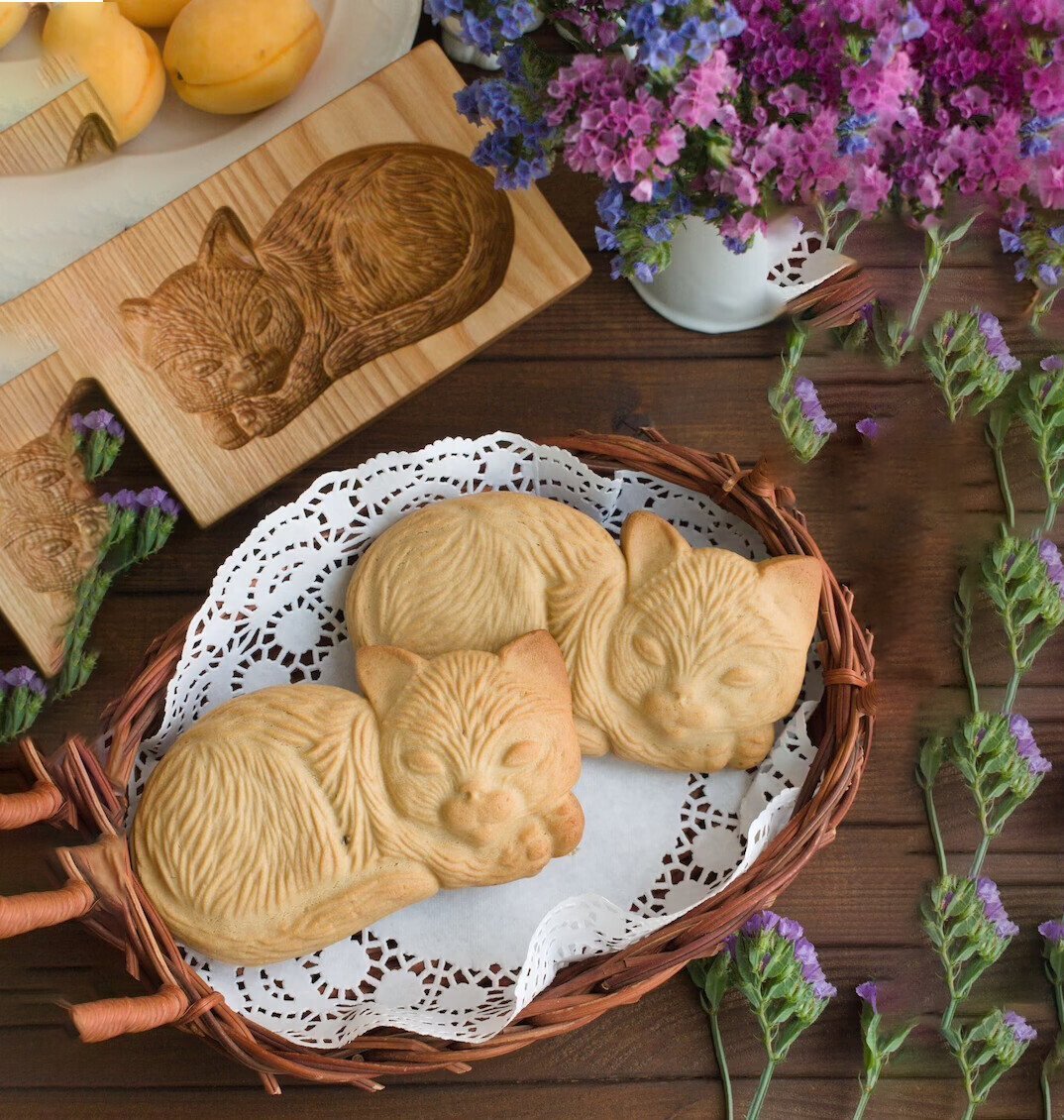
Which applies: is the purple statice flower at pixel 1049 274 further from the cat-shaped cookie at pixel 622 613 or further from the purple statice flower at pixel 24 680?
the purple statice flower at pixel 24 680

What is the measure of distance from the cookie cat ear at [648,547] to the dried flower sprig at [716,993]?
275 mm

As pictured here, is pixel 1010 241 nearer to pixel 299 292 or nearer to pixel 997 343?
pixel 997 343

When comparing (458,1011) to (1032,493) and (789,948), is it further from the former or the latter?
(1032,493)

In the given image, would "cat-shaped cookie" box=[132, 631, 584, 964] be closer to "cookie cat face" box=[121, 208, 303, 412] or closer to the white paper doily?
the white paper doily

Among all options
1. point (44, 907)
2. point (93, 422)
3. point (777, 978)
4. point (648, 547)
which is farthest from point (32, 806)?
point (777, 978)

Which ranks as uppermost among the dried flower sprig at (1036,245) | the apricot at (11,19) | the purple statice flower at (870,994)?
the apricot at (11,19)

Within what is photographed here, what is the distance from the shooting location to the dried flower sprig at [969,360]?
562mm

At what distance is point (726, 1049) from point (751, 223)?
0.57 metres

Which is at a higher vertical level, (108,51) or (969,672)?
(108,51)

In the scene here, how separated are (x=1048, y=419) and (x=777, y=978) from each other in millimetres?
400

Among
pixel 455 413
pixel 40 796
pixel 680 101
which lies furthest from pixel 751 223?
pixel 40 796

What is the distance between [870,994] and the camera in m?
0.81

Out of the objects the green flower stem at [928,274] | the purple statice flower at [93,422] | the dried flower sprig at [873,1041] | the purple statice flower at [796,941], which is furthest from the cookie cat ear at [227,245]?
the dried flower sprig at [873,1041]

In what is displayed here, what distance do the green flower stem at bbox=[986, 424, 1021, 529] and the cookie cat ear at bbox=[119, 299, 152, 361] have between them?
53cm
